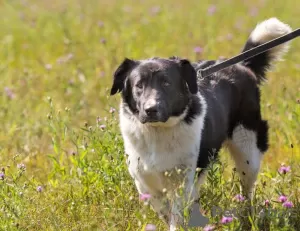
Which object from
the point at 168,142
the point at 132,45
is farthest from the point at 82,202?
the point at 132,45

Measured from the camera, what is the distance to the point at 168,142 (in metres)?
4.70

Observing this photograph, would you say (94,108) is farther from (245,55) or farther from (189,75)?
(189,75)

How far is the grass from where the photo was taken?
15.2 ft

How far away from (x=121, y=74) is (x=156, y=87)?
15.5 inches

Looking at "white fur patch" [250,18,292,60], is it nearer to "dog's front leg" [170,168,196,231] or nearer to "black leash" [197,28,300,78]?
"black leash" [197,28,300,78]

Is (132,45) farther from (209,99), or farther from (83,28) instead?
(209,99)

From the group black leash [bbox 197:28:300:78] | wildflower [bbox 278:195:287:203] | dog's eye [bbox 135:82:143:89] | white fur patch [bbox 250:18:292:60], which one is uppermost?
dog's eye [bbox 135:82:143:89]

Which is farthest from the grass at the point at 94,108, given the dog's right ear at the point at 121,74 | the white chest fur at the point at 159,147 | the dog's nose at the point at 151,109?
the dog's nose at the point at 151,109

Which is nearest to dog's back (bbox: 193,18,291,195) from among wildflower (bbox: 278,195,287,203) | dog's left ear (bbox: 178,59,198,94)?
dog's left ear (bbox: 178,59,198,94)

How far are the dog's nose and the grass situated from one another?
→ 443 mm

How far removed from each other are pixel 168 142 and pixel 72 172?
1006 mm

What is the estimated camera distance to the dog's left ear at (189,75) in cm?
472

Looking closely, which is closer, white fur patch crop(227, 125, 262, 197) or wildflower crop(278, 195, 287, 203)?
wildflower crop(278, 195, 287, 203)

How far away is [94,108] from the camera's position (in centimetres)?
790
